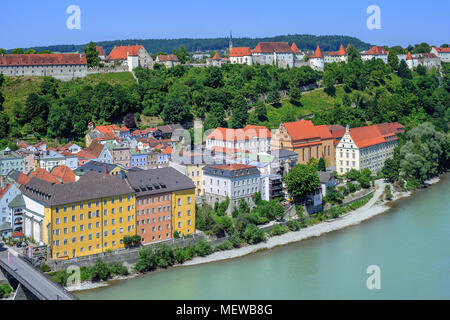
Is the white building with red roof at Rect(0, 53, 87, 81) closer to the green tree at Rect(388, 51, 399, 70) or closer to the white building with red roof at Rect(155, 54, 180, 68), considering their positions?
the white building with red roof at Rect(155, 54, 180, 68)

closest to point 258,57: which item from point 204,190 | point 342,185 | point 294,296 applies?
point 342,185

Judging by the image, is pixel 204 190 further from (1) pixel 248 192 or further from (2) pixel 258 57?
(2) pixel 258 57

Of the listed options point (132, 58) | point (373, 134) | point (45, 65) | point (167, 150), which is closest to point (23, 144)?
point (167, 150)

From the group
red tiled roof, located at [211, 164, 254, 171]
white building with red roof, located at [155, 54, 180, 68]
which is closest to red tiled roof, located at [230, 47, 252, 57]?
white building with red roof, located at [155, 54, 180, 68]

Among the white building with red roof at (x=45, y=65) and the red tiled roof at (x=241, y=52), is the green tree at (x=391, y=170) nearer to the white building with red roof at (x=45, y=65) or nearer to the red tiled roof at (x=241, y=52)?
the red tiled roof at (x=241, y=52)

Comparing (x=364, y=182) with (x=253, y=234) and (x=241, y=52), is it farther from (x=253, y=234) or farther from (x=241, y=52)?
(x=241, y=52)

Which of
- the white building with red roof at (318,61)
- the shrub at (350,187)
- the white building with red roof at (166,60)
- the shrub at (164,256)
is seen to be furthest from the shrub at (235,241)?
the white building with red roof at (318,61)
